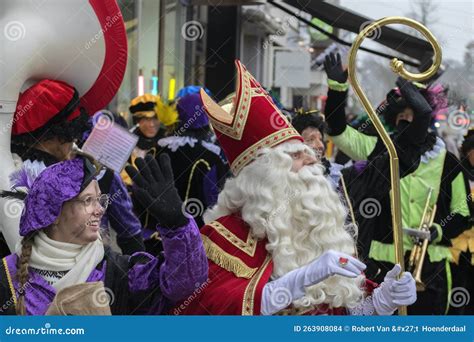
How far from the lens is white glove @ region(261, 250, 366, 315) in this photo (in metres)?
3.07

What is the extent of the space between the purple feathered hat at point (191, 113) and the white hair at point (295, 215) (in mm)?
3558

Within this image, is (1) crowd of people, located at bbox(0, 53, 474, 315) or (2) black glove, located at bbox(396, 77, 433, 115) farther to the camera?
(2) black glove, located at bbox(396, 77, 433, 115)

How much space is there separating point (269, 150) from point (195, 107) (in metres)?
3.87

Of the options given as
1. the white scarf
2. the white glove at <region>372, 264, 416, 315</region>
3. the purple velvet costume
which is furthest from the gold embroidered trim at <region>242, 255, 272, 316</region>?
the white scarf

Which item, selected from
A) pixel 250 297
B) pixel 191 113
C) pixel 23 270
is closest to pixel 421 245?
pixel 191 113

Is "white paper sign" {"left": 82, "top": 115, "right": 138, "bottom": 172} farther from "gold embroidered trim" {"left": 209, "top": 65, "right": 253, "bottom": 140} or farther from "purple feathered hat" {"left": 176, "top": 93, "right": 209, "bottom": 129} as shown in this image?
"purple feathered hat" {"left": 176, "top": 93, "right": 209, "bottom": 129}

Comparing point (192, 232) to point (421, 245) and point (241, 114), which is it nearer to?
point (241, 114)

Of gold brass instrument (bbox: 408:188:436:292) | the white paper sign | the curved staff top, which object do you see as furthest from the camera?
gold brass instrument (bbox: 408:188:436:292)

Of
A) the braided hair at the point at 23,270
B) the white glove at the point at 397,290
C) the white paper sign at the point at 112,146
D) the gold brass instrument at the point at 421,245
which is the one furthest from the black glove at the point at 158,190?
the gold brass instrument at the point at 421,245

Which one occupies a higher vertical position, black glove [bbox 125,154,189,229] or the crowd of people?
A: black glove [bbox 125,154,189,229]

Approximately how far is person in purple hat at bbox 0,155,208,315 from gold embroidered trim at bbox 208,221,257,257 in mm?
318

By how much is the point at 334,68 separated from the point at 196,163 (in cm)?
135

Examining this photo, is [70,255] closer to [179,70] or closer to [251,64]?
[179,70]

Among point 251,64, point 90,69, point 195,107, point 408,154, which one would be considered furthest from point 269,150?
point 251,64
